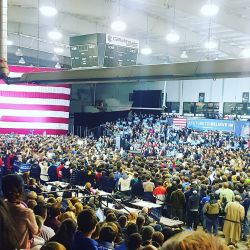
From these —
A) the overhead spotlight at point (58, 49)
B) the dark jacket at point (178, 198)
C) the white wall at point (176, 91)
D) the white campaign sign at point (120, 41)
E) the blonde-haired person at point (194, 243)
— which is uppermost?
the overhead spotlight at point (58, 49)

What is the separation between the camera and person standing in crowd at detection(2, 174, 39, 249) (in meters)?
3.15

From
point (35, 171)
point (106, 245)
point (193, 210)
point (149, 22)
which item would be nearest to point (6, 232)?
point (106, 245)

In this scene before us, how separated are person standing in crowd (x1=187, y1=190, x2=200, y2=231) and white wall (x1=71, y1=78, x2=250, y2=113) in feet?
70.9

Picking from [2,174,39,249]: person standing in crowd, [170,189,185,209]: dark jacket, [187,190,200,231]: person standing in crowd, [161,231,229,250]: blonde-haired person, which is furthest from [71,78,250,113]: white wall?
[161,231,229,250]: blonde-haired person

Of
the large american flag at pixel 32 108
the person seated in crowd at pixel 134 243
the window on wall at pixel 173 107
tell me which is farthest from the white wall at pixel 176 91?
the person seated in crowd at pixel 134 243

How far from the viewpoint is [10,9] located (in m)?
20.1

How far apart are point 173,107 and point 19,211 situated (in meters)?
31.2

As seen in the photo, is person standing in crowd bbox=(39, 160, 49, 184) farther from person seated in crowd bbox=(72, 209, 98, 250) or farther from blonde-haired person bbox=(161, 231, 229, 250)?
blonde-haired person bbox=(161, 231, 229, 250)

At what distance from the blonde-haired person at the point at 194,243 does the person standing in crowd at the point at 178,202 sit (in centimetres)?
818

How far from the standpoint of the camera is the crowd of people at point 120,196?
3193 millimetres

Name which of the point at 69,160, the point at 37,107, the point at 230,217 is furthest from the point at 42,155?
the point at 37,107

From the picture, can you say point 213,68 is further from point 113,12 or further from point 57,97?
point 57,97

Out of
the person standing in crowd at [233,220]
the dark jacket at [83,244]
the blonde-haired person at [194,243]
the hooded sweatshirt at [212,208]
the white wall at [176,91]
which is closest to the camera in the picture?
the blonde-haired person at [194,243]

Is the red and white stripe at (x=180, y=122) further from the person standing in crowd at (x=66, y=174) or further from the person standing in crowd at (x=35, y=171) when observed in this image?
the person standing in crowd at (x=35, y=171)
